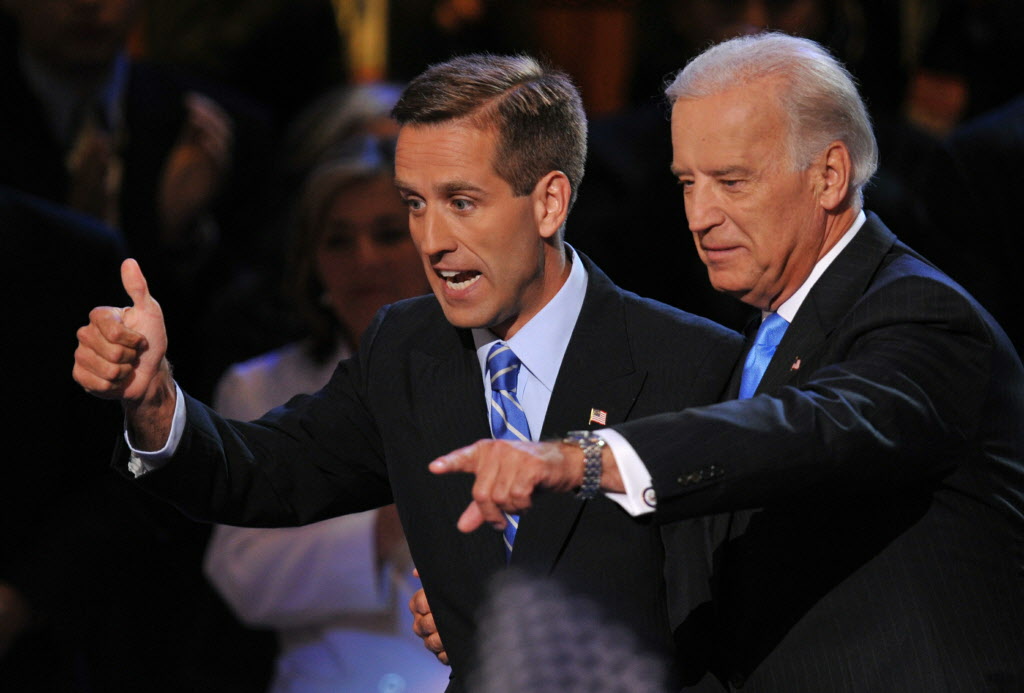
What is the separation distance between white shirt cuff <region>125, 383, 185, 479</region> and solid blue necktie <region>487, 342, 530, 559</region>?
0.48 meters

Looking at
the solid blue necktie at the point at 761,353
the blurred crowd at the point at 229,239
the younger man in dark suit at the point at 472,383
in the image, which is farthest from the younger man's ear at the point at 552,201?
the blurred crowd at the point at 229,239

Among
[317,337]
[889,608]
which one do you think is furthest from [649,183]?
[889,608]

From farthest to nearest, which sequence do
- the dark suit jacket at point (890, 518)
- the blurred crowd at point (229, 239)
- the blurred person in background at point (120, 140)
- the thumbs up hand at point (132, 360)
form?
the blurred person in background at point (120, 140) < the blurred crowd at point (229, 239) < the thumbs up hand at point (132, 360) < the dark suit jacket at point (890, 518)

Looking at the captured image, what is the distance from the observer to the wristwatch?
1938 mm

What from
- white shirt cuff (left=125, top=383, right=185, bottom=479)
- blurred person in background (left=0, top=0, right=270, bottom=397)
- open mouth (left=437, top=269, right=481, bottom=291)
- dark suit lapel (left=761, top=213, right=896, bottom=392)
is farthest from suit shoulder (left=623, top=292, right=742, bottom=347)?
blurred person in background (left=0, top=0, right=270, bottom=397)

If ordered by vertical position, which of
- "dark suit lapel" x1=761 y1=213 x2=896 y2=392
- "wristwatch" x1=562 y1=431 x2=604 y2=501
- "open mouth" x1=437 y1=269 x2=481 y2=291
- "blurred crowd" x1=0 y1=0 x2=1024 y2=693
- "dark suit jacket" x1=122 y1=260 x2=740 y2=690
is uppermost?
"wristwatch" x1=562 y1=431 x2=604 y2=501

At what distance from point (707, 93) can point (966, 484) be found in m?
0.70

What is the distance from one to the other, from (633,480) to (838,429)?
0.27 metres

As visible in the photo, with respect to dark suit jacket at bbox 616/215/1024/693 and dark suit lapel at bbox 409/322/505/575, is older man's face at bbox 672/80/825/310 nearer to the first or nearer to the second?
dark suit jacket at bbox 616/215/1024/693

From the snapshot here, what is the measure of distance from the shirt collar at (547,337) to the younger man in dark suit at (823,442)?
229 mm

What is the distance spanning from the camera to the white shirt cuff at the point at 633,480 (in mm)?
1972

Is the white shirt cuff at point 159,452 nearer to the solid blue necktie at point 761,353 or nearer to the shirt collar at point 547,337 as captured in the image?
the shirt collar at point 547,337

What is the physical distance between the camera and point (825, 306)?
2.38 metres

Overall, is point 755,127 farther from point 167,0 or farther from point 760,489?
point 167,0
